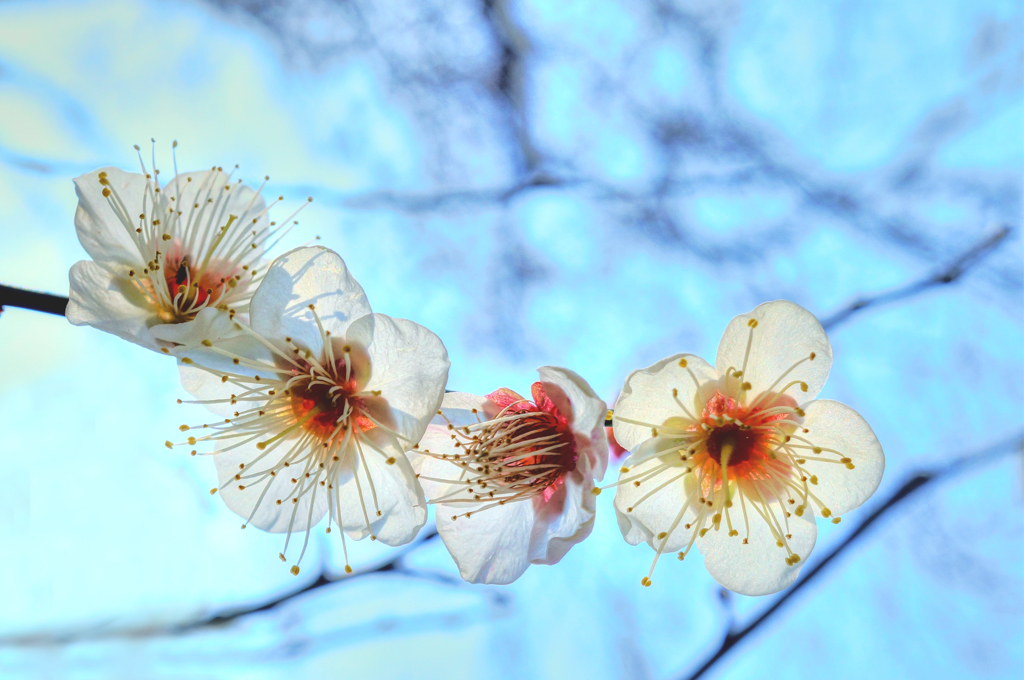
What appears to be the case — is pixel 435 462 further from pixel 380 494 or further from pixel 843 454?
pixel 843 454

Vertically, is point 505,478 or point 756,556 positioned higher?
point 505,478

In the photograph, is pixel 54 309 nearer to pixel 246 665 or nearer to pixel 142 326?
pixel 142 326

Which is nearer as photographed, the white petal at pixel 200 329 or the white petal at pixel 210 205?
the white petal at pixel 200 329

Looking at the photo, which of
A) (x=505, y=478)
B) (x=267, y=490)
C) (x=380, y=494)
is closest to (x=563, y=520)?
(x=505, y=478)

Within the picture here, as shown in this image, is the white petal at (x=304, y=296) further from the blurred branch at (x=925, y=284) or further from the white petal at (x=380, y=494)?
the blurred branch at (x=925, y=284)

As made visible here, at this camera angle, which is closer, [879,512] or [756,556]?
[756,556]

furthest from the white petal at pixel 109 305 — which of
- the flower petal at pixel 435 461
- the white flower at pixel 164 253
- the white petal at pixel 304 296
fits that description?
the flower petal at pixel 435 461

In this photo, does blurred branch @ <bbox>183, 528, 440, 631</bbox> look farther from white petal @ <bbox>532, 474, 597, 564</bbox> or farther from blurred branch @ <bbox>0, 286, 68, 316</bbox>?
blurred branch @ <bbox>0, 286, 68, 316</bbox>
